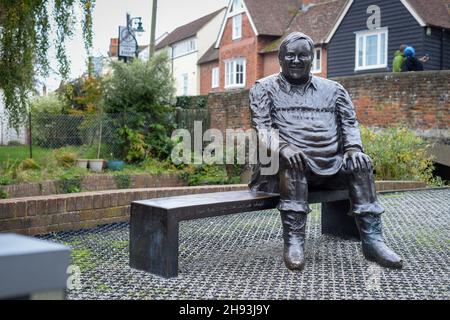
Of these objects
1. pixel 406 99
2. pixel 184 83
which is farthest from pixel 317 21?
pixel 184 83

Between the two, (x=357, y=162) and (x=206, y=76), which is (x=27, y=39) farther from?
(x=206, y=76)

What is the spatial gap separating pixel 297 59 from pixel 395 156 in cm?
707

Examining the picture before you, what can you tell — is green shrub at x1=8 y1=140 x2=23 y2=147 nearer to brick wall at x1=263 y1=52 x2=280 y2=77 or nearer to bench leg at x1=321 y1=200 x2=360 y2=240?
bench leg at x1=321 y1=200 x2=360 y2=240

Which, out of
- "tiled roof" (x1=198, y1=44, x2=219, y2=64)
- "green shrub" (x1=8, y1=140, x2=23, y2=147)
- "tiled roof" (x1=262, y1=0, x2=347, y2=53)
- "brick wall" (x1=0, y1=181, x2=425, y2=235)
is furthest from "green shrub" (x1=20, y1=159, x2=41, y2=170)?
"tiled roof" (x1=198, y1=44, x2=219, y2=64)

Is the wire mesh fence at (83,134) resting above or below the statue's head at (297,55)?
below

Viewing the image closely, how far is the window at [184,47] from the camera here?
41.8 m

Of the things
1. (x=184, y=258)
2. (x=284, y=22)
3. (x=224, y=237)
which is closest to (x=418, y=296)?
(x=184, y=258)

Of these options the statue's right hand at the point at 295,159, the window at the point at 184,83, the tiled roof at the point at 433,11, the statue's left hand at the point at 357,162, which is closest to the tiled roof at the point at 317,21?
the tiled roof at the point at 433,11

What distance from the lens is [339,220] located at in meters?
5.94

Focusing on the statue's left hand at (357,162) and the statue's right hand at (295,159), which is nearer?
the statue's right hand at (295,159)

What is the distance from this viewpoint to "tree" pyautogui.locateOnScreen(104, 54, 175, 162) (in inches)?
523

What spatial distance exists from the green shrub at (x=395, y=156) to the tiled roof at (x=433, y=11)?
11665 millimetres

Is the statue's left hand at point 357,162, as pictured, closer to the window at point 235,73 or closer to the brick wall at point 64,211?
the brick wall at point 64,211

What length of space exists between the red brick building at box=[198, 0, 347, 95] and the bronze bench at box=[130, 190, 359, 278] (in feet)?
76.6
